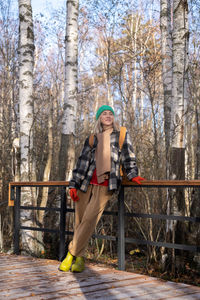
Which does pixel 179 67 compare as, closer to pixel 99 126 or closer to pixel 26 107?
pixel 99 126

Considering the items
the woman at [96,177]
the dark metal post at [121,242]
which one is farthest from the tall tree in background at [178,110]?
the woman at [96,177]

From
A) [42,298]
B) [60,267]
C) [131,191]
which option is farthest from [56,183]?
[131,191]

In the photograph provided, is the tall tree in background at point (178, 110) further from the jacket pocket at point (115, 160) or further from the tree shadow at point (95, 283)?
the tree shadow at point (95, 283)

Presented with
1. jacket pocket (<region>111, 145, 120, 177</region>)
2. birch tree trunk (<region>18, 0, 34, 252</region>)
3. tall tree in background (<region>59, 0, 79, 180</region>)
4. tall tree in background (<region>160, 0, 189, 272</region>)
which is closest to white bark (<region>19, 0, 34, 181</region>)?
birch tree trunk (<region>18, 0, 34, 252</region>)

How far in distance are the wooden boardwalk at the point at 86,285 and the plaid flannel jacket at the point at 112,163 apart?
96 cm

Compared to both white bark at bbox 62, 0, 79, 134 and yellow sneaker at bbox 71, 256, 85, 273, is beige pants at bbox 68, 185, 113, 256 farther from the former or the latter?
white bark at bbox 62, 0, 79, 134

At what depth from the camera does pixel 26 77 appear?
6828 millimetres

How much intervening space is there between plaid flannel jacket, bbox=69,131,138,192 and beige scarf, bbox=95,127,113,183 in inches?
1.8

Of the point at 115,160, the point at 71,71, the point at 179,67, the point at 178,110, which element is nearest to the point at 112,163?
the point at 115,160

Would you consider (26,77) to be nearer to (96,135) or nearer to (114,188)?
(96,135)

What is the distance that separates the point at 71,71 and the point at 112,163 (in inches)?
158

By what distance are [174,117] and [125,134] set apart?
1653mm

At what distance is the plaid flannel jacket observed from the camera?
151 inches

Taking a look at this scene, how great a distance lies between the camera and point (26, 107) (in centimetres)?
670
